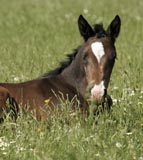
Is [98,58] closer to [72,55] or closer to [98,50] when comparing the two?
[98,50]

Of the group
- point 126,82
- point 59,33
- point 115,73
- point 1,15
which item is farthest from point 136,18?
point 126,82

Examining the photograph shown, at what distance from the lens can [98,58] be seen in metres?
8.72

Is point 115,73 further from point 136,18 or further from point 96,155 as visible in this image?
point 136,18

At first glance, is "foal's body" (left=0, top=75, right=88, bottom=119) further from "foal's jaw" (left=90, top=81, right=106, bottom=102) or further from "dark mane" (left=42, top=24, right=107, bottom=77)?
"foal's jaw" (left=90, top=81, right=106, bottom=102)

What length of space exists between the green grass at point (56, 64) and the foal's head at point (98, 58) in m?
0.37

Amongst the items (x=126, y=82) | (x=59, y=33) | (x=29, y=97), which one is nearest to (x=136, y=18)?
(x=59, y=33)

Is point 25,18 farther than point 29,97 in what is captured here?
Yes

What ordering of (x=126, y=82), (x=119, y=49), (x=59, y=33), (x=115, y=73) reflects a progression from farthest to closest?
(x=59, y=33) → (x=119, y=49) → (x=115, y=73) → (x=126, y=82)

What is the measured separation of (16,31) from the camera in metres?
19.8

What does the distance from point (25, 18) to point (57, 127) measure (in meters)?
14.3

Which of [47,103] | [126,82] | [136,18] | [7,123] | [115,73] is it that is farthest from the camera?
[136,18]

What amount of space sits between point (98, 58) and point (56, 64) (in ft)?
15.9

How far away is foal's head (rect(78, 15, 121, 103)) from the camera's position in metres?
8.55

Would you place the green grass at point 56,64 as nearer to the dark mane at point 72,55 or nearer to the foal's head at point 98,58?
the foal's head at point 98,58
